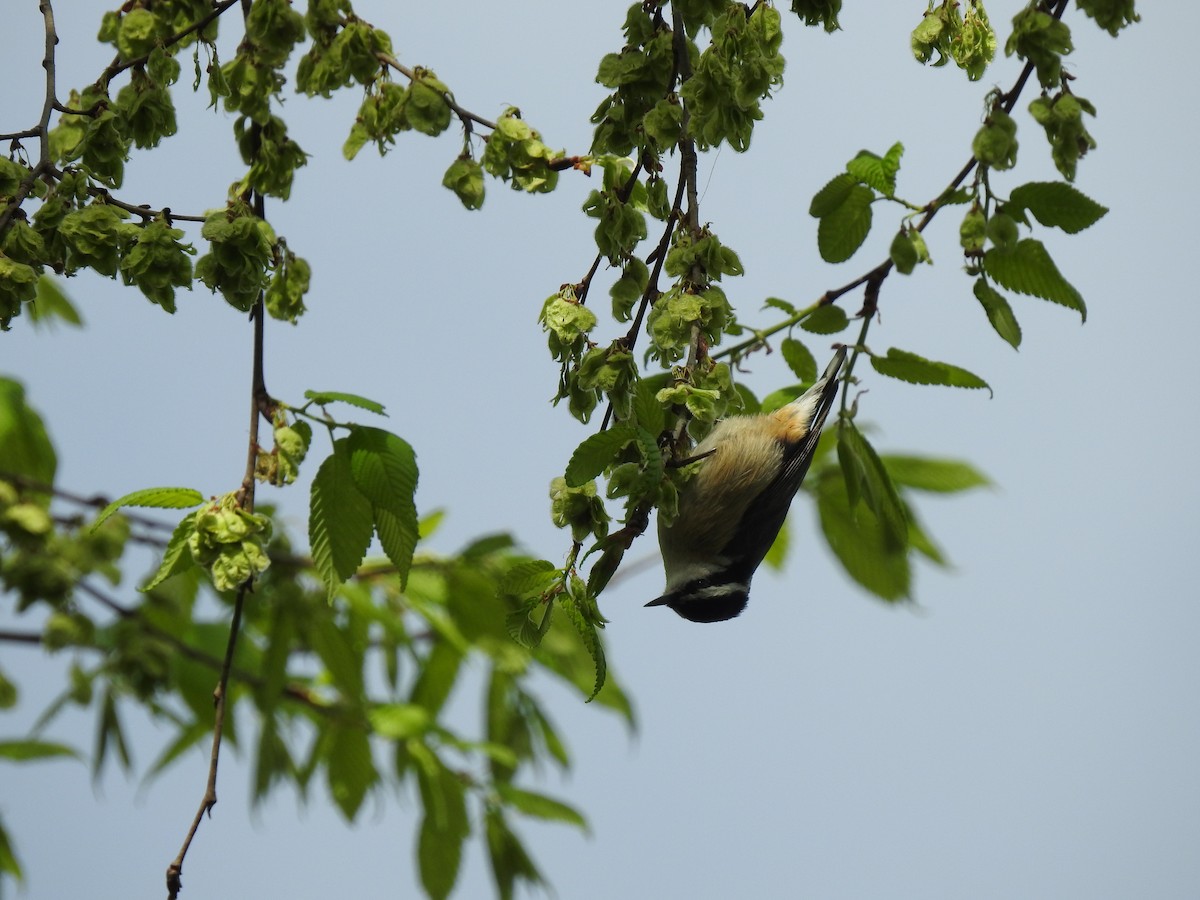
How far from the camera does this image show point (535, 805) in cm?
457

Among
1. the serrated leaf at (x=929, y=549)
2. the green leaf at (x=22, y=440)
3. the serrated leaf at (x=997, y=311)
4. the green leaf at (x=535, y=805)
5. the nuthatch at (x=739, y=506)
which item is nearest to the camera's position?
the serrated leaf at (x=997, y=311)

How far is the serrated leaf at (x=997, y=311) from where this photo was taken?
2.05 m

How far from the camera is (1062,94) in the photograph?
6.01ft

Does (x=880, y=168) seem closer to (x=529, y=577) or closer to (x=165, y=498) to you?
(x=529, y=577)

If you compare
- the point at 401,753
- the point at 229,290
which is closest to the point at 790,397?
the point at 229,290

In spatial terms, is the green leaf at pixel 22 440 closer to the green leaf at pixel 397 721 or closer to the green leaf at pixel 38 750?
the green leaf at pixel 38 750

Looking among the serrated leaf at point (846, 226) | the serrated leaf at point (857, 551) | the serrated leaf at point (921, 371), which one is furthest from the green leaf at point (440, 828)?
the serrated leaf at point (846, 226)

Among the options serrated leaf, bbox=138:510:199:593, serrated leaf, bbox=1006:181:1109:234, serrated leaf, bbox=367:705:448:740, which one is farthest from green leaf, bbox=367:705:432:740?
serrated leaf, bbox=1006:181:1109:234

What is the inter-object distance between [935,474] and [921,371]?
66.5 inches

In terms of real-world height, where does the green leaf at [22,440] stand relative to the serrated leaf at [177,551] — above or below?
above

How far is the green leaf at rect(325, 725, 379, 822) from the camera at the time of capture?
423cm

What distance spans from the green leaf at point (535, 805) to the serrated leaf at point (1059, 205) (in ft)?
10.2

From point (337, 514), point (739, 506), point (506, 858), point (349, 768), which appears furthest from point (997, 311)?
point (506, 858)

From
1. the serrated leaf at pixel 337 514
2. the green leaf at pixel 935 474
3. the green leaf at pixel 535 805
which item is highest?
the green leaf at pixel 935 474
